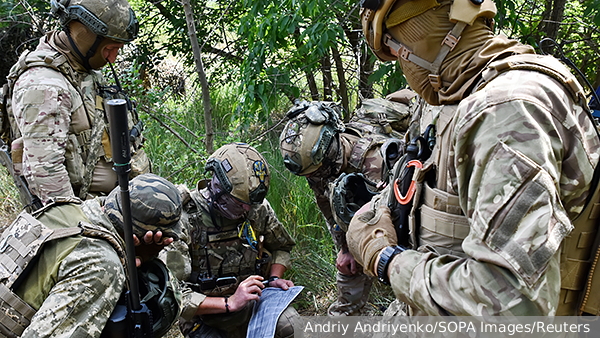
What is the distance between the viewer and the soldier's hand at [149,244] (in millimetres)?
2332

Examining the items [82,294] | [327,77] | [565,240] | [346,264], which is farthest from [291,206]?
[565,240]

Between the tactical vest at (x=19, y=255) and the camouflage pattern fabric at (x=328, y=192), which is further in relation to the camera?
the camouflage pattern fabric at (x=328, y=192)

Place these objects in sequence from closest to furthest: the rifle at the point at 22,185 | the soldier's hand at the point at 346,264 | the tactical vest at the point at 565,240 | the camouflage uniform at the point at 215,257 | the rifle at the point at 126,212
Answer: the tactical vest at the point at 565,240
the rifle at the point at 126,212
the camouflage uniform at the point at 215,257
the rifle at the point at 22,185
the soldier's hand at the point at 346,264

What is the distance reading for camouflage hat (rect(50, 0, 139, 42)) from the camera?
338cm

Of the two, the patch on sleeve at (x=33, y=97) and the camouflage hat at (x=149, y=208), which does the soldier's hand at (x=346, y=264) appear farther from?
the patch on sleeve at (x=33, y=97)

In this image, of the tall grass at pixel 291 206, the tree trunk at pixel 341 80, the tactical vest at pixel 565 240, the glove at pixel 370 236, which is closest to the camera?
the tactical vest at pixel 565 240

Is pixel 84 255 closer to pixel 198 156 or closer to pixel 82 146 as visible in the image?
pixel 82 146

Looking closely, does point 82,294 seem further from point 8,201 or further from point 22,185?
point 8,201

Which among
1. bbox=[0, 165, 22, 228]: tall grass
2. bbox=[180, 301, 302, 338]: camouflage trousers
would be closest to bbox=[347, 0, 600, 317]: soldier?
bbox=[180, 301, 302, 338]: camouflage trousers

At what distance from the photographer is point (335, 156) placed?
368 centimetres

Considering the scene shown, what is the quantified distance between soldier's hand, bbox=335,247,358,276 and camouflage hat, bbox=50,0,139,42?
2.45 meters

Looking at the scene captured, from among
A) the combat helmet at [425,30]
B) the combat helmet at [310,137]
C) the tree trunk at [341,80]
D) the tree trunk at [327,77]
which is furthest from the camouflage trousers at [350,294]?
the tree trunk at [327,77]

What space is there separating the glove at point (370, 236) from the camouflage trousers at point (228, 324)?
1590 millimetres

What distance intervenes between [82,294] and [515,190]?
5.66 ft
